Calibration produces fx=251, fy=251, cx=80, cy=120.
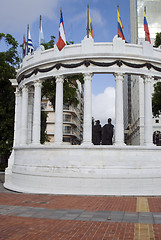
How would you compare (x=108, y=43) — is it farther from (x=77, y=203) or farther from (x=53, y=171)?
(x=77, y=203)

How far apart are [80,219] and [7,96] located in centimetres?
2944

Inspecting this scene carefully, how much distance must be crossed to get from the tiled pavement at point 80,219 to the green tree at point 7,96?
19.8 meters

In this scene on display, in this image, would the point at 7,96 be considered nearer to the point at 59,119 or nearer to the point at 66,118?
the point at 59,119

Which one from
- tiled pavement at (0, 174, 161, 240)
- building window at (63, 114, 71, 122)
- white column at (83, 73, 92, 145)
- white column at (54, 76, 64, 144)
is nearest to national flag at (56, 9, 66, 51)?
white column at (54, 76, 64, 144)

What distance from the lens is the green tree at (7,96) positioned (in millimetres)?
34625

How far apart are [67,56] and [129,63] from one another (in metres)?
5.10

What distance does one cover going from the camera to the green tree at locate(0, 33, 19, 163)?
34.6m

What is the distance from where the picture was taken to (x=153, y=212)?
1255 cm

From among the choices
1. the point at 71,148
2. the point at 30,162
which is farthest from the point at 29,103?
the point at 71,148

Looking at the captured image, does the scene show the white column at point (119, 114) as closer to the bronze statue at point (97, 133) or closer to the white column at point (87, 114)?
the white column at point (87, 114)

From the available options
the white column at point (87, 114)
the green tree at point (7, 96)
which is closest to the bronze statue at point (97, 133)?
the white column at point (87, 114)

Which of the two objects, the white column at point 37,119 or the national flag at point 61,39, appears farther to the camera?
the white column at point 37,119

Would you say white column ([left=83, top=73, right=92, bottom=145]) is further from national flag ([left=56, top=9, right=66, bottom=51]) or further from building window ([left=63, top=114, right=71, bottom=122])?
building window ([left=63, top=114, right=71, bottom=122])

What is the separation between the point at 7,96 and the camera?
37.4m
